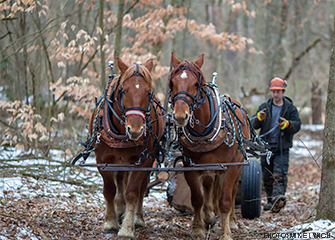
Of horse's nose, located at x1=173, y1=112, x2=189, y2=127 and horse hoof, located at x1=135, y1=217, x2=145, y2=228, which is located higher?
horse's nose, located at x1=173, y1=112, x2=189, y2=127

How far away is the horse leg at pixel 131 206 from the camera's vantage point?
5.16 m

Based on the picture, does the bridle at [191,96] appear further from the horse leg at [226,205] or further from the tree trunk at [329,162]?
the tree trunk at [329,162]

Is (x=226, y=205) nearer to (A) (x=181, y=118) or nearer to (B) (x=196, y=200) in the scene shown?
(B) (x=196, y=200)

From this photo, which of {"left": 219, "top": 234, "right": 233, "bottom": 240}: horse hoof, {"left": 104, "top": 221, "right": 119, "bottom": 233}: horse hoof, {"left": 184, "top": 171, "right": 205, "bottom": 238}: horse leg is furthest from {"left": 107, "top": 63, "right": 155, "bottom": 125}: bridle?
{"left": 219, "top": 234, "right": 233, "bottom": 240}: horse hoof

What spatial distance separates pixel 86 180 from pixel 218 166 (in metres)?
3.89

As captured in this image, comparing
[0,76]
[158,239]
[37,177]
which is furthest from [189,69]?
[0,76]

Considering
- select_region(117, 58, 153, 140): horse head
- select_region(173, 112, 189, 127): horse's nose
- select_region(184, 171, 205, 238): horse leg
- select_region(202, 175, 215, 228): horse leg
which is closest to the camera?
select_region(173, 112, 189, 127): horse's nose

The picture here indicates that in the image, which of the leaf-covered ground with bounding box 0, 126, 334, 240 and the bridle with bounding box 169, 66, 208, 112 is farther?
the leaf-covered ground with bounding box 0, 126, 334, 240

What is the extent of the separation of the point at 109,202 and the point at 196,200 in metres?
1.21

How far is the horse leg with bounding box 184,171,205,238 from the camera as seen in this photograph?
5539 millimetres

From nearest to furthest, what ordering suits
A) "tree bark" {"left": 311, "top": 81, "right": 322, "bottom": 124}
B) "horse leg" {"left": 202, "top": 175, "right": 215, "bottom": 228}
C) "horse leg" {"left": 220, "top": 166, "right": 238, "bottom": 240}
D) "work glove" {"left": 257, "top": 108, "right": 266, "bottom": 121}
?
"horse leg" {"left": 220, "top": 166, "right": 238, "bottom": 240} → "horse leg" {"left": 202, "top": 175, "right": 215, "bottom": 228} → "work glove" {"left": 257, "top": 108, "right": 266, "bottom": 121} → "tree bark" {"left": 311, "top": 81, "right": 322, "bottom": 124}

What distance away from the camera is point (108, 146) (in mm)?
5379

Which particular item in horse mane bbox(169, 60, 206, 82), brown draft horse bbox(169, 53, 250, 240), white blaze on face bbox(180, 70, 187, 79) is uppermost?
horse mane bbox(169, 60, 206, 82)

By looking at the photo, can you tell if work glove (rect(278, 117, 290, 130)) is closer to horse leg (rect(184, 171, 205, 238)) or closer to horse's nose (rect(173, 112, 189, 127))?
horse leg (rect(184, 171, 205, 238))
